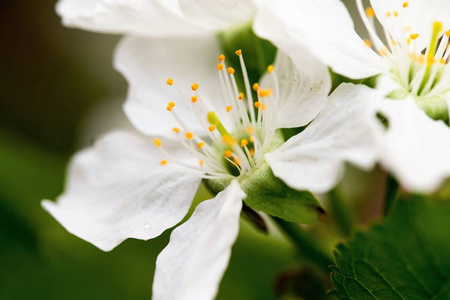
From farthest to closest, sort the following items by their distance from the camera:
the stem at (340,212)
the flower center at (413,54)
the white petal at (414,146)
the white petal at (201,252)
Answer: the stem at (340,212) < the flower center at (413,54) < the white petal at (201,252) < the white petal at (414,146)

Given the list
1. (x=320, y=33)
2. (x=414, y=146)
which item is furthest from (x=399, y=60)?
(x=414, y=146)

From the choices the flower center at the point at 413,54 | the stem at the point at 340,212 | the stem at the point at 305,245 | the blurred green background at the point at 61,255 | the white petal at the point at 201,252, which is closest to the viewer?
the white petal at the point at 201,252

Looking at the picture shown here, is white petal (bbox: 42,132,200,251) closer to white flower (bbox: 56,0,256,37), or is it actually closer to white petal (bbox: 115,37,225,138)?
white petal (bbox: 115,37,225,138)

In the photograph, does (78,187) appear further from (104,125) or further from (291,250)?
(104,125)

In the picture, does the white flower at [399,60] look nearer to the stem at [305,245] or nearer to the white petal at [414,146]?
the white petal at [414,146]

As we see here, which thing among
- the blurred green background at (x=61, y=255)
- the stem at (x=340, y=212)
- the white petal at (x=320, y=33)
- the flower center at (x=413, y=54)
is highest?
the white petal at (x=320, y=33)

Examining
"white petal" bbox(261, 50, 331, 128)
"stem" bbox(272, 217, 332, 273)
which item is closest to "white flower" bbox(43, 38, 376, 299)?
"white petal" bbox(261, 50, 331, 128)

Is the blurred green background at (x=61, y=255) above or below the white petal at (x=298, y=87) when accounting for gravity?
below

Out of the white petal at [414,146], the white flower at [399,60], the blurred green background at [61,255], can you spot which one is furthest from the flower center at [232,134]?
the blurred green background at [61,255]
